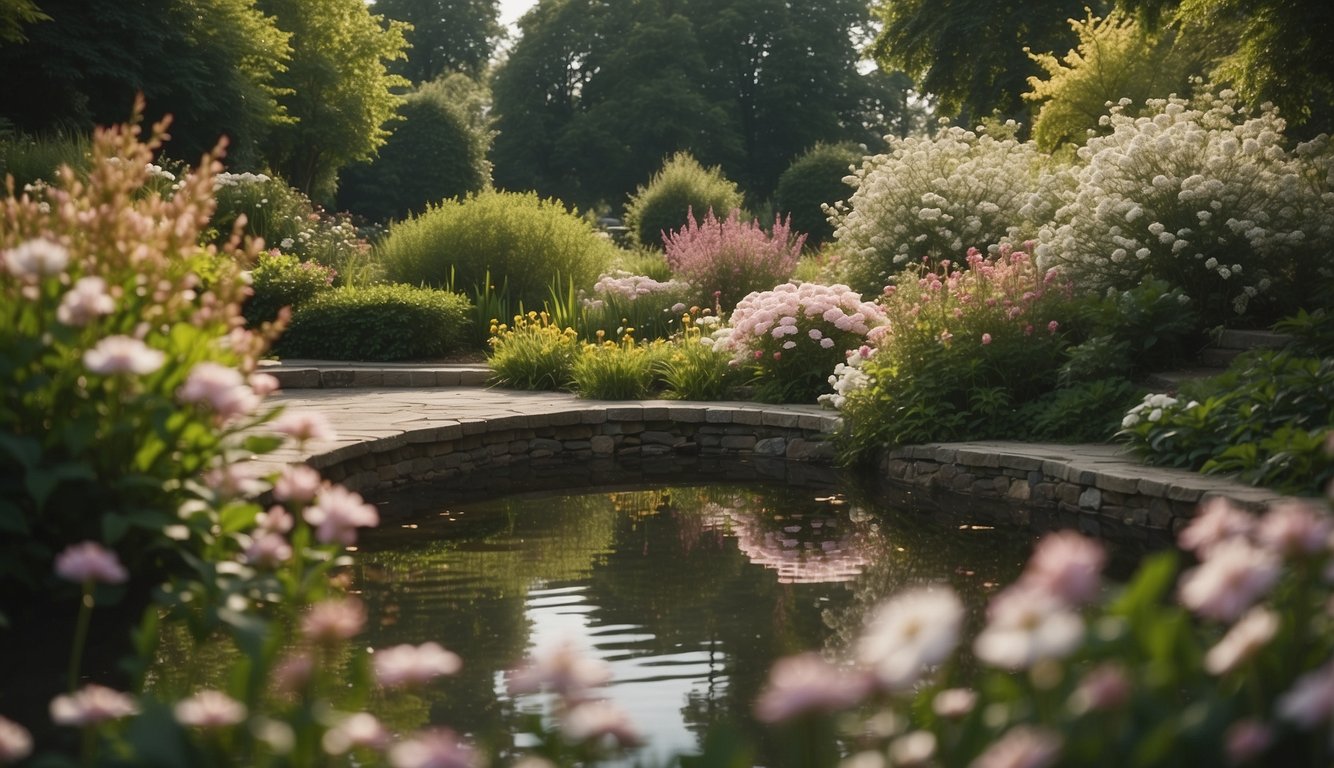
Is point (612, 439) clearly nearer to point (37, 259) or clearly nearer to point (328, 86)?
point (37, 259)

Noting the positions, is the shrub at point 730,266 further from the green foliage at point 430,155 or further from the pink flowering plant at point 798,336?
the green foliage at point 430,155

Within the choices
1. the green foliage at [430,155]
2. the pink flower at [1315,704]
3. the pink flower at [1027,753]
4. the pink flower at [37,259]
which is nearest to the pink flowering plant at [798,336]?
the pink flower at [37,259]

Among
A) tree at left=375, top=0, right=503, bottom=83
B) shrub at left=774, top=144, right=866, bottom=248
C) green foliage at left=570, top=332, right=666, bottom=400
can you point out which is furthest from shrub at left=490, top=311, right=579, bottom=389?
tree at left=375, top=0, right=503, bottom=83

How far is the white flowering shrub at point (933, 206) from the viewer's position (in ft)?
38.9

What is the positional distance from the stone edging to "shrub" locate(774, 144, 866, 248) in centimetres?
2019

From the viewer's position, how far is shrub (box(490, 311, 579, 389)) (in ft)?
35.1

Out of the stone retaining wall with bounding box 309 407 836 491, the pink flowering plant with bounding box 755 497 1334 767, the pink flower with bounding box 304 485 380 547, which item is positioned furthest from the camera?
the stone retaining wall with bounding box 309 407 836 491

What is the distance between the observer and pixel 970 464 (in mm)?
7352

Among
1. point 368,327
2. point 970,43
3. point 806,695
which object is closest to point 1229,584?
point 806,695

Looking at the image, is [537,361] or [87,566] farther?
[537,361]

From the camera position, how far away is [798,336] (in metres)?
9.75

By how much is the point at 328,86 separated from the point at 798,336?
2111 cm

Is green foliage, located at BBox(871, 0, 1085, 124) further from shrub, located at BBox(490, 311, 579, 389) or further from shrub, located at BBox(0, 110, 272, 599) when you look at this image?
shrub, located at BBox(0, 110, 272, 599)

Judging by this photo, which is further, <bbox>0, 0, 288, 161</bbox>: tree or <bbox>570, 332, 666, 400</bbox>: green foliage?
<bbox>0, 0, 288, 161</bbox>: tree
